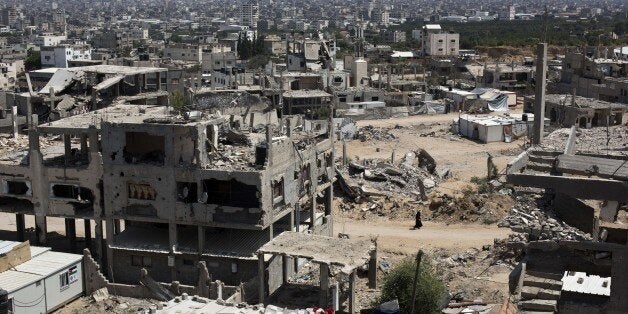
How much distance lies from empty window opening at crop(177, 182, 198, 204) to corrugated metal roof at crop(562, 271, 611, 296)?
11.5 m

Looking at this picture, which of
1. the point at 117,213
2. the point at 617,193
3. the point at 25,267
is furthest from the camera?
the point at 117,213

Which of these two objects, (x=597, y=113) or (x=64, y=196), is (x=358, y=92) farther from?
(x=64, y=196)

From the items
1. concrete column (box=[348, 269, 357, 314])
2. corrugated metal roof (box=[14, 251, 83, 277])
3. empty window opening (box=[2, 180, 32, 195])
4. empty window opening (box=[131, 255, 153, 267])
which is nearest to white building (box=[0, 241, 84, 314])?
corrugated metal roof (box=[14, 251, 83, 277])

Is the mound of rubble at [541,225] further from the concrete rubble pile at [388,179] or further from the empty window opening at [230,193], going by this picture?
the concrete rubble pile at [388,179]

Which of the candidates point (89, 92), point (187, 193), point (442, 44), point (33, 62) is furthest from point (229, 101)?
point (442, 44)

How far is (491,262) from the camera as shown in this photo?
969 inches

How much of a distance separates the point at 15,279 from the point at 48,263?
1.52 metres

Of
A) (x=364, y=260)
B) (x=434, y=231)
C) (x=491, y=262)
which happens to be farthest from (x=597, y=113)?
(x=364, y=260)

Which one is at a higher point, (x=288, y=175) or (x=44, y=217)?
(x=288, y=175)

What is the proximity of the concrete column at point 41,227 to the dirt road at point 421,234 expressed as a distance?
34.7 ft

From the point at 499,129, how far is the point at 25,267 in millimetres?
34638

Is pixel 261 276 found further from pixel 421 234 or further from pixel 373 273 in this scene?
pixel 421 234

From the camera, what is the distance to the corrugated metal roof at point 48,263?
23406 millimetres

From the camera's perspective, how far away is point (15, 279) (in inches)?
893
